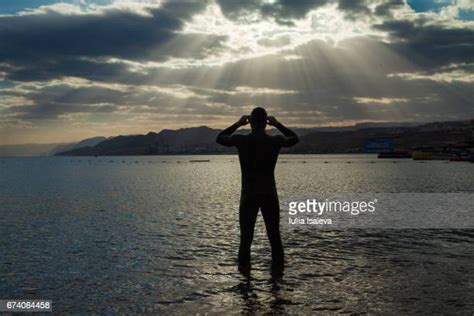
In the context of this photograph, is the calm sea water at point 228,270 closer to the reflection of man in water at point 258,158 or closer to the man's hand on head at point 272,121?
the reflection of man in water at point 258,158

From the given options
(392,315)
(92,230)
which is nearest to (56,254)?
(92,230)

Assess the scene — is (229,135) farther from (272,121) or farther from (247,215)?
(247,215)

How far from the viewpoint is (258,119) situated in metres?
12.7

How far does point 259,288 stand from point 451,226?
17633 millimetres

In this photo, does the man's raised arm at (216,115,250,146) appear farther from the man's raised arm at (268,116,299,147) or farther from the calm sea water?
the calm sea water

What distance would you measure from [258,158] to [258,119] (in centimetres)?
115

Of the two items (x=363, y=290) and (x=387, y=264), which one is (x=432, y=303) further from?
(x=387, y=264)

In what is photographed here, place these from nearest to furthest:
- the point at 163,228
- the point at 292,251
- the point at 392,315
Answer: the point at 392,315 → the point at 292,251 → the point at 163,228

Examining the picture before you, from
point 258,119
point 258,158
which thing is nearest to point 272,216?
point 258,158

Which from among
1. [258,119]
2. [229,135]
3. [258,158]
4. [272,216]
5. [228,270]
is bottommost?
[228,270]

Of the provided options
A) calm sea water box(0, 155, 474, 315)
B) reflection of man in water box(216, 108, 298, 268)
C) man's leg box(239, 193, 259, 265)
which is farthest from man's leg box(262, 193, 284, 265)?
calm sea water box(0, 155, 474, 315)

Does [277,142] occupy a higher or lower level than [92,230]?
higher

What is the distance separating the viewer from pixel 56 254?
1870 cm

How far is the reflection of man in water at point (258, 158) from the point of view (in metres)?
12.6
